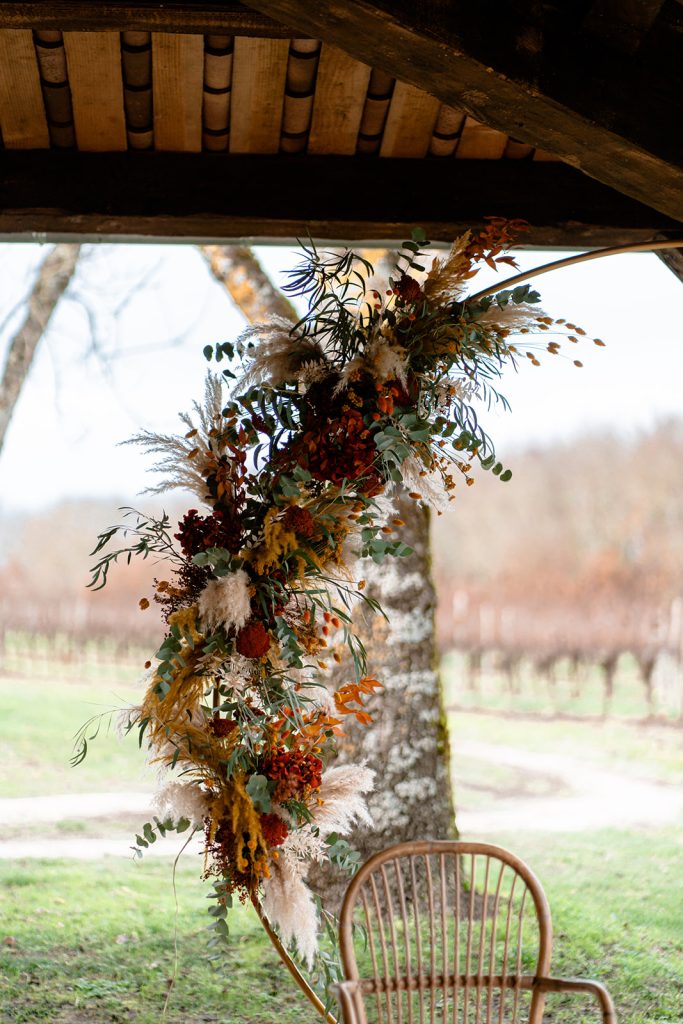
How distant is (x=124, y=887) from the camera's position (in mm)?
4820

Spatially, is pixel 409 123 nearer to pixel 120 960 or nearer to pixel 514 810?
pixel 120 960

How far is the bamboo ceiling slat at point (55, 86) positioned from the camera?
214 centimetres

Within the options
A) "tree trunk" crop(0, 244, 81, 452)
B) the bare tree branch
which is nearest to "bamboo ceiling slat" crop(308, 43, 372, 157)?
the bare tree branch

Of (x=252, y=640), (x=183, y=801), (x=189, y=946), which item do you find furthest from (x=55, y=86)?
(x=189, y=946)

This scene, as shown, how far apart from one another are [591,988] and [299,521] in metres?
1.05

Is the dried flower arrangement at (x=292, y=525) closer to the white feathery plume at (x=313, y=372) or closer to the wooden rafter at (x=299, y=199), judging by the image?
the white feathery plume at (x=313, y=372)

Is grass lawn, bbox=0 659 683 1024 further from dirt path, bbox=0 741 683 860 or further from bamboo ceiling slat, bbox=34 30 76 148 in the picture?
bamboo ceiling slat, bbox=34 30 76 148

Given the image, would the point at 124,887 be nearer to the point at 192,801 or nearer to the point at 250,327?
the point at 192,801

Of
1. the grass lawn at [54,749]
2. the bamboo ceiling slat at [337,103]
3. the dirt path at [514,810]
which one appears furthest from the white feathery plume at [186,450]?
the grass lawn at [54,749]

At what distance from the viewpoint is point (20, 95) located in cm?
226

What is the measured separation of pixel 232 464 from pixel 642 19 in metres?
1.19

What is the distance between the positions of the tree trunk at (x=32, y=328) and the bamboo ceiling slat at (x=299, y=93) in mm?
3783

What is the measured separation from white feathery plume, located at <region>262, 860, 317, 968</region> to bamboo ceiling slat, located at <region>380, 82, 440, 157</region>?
171 cm

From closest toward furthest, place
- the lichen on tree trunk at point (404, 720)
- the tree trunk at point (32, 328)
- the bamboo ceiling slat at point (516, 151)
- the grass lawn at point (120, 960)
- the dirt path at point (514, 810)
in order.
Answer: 1. the bamboo ceiling slat at point (516, 151)
2. the grass lawn at point (120, 960)
3. the lichen on tree trunk at point (404, 720)
4. the dirt path at point (514, 810)
5. the tree trunk at point (32, 328)
